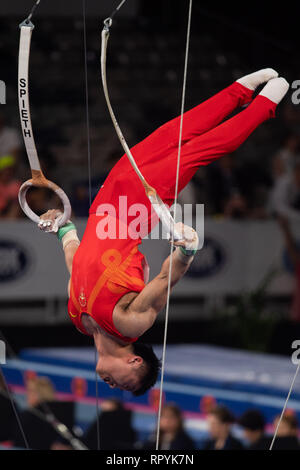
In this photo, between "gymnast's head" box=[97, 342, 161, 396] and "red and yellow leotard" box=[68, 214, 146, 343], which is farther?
"gymnast's head" box=[97, 342, 161, 396]

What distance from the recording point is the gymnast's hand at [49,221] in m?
4.07

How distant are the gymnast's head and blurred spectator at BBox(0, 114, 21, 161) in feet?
11.4

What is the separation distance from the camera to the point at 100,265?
3859 mm

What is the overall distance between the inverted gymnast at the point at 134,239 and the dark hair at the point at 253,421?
1983 mm

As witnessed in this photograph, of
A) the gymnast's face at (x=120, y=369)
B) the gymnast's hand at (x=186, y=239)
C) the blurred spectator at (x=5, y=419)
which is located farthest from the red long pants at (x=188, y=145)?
the blurred spectator at (x=5, y=419)

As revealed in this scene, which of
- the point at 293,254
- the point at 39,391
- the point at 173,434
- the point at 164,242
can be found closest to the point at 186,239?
the point at 173,434

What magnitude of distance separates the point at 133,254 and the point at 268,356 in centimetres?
411

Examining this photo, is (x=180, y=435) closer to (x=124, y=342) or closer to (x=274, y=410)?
(x=274, y=410)

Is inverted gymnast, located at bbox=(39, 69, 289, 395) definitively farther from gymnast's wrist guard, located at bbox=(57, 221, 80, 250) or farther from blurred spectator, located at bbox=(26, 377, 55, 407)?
blurred spectator, located at bbox=(26, 377, 55, 407)

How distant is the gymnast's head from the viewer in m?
3.98

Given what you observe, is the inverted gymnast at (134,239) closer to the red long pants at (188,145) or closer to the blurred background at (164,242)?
the red long pants at (188,145)

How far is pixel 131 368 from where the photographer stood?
400cm

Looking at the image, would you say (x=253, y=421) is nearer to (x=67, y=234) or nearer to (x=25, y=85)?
(x=67, y=234)

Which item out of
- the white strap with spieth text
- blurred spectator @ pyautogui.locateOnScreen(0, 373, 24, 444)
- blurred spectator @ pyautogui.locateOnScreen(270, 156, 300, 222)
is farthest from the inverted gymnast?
blurred spectator @ pyautogui.locateOnScreen(270, 156, 300, 222)
